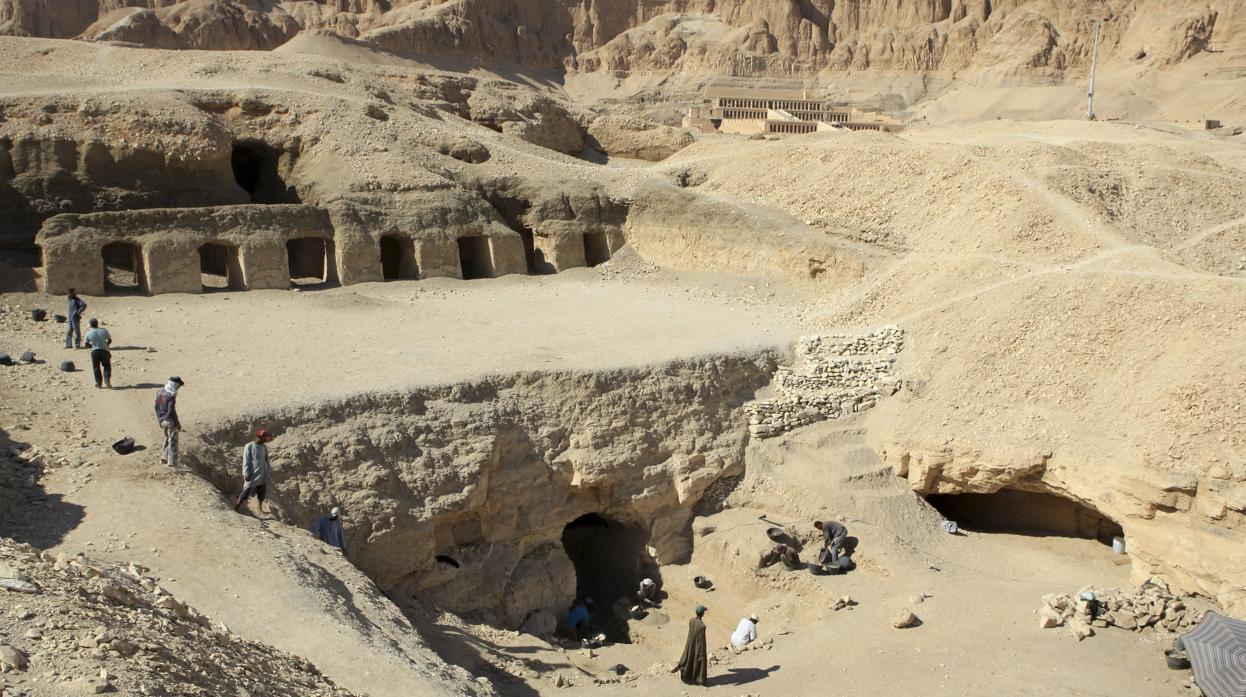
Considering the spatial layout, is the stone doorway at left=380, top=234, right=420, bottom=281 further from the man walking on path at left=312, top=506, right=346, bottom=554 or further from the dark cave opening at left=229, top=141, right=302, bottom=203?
the man walking on path at left=312, top=506, right=346, bottom=554

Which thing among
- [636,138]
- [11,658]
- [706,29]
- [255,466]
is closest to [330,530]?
[255,466]

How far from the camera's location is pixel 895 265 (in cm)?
2098

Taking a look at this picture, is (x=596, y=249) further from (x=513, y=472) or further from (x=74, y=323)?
(x=74, y=323)

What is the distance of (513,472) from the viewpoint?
15.7m

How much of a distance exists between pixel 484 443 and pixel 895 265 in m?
10.5

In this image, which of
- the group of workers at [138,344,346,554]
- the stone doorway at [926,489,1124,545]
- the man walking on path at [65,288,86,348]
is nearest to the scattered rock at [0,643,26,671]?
the group of workers at [138,344,346,554]

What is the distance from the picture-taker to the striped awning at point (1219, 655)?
10.6 metres

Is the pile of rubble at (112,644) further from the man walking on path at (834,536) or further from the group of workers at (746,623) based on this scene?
the man walking on path at (834,536)

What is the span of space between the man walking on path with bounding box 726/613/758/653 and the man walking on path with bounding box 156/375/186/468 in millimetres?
8052

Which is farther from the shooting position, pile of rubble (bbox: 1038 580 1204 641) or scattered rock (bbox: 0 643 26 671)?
pile of rubble (bbox: 1038 580 1204 641)

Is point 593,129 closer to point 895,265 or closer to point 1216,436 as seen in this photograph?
point 895,265

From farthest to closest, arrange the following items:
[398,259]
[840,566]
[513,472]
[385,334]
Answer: [398,259], [385,334], [513,472], [840,566]

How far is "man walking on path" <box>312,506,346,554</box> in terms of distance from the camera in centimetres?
1266

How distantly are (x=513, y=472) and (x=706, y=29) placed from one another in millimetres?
68783
